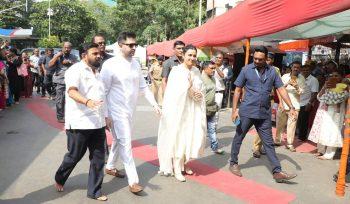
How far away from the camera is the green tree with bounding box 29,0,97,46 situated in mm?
60719

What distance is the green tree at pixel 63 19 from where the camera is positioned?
60719 mm

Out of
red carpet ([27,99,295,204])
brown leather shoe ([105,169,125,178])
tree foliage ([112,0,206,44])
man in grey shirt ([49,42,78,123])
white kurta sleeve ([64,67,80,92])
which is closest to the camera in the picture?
white kurta sleeve ([64,67,80,92])

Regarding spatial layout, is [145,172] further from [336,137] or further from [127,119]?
[336,137]

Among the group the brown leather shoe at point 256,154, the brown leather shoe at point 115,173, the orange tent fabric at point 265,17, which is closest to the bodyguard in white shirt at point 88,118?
the brown leather shoe at point 115,173

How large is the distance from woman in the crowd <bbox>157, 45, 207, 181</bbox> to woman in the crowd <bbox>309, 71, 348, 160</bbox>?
2.44 meters

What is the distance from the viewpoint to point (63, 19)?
204 ft

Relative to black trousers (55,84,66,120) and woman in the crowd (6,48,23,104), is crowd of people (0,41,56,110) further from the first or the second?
black trousers (55,84,66,120)

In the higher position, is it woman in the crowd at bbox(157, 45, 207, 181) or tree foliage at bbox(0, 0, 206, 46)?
tree foliage at bbox(0, 0, 206, 46)

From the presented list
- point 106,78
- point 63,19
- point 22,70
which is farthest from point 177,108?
point 63,19

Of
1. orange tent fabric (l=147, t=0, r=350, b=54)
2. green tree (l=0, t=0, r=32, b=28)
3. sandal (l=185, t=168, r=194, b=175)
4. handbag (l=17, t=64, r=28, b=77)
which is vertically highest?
green tree (l=0, t=0, r=32, b=28)

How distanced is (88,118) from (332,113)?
428 cm

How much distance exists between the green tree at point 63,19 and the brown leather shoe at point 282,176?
2304 inches

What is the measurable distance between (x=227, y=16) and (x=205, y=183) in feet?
16.7

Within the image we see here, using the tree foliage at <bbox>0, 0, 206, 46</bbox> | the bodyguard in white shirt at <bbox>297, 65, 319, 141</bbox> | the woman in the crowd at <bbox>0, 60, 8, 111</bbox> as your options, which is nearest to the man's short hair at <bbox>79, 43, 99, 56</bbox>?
the bodyguard in white shirt at <bbox>297, 65, 319, 141</bbox>
